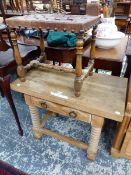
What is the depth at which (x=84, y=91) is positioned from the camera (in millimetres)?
887

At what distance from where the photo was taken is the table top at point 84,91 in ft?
2.56

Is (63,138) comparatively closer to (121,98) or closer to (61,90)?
(61,90)

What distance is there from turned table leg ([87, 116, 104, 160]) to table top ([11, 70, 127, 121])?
0.21ft

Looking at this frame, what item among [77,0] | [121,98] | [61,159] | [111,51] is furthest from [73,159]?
[77,0]

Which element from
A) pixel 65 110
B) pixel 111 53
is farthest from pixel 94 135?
pixel 111 53

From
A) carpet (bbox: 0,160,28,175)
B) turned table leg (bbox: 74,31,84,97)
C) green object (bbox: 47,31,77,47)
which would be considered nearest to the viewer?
turned table leg (bbox: 74,31,84,97)

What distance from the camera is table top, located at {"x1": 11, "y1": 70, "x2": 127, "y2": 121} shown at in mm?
781

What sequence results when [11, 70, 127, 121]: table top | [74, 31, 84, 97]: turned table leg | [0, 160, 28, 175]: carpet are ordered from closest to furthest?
[74, 31, 84, 97]: turned table leg, [11, 70, 127, 121]: table top, [0, 160, 28, 175]: carpet

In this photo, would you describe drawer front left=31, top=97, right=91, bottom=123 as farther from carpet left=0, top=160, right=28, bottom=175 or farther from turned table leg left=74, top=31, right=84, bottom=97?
carpet left=0, top=160, right=28, bottom=175

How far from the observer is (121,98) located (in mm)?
833

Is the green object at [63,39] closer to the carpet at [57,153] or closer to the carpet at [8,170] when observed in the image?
the carpet at [57,153]

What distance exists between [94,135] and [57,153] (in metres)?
0.36

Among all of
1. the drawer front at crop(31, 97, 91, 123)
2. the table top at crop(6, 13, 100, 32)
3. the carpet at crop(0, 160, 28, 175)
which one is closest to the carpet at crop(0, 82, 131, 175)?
the carpet at crop(0, 160, 28, 175)

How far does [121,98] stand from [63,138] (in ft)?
1.68
